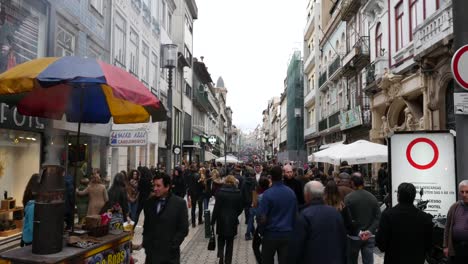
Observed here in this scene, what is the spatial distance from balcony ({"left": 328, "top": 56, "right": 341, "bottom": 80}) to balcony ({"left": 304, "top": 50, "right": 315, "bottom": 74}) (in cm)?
935

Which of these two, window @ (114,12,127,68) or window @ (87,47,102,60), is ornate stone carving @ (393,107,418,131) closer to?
window @ (114,12,127,68)

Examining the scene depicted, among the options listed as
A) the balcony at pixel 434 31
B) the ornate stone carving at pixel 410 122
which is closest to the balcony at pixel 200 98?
the ornate stone carving at pixel 410 122

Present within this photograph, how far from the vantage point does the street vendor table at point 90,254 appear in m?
4.32

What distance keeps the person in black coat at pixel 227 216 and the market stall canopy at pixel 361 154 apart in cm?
629

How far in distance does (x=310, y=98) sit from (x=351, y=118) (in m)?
18.2

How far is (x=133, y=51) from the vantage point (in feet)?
68.2

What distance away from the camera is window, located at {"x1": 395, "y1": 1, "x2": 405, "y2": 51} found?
762 inches

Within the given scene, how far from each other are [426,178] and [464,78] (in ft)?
10.2

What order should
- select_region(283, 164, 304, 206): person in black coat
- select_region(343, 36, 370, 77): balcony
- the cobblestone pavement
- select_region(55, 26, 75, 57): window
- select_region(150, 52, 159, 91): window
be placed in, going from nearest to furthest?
select_region(283, 164, 304, 206): person in black coat
the cobblestone pavement
select_region(55, 26, 75, 57): window
select_region(343, 36, 370, 77): balcony
select_region(150, 52, 159, 91): window

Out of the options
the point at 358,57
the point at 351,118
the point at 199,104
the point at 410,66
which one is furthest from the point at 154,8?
the point at 199,104

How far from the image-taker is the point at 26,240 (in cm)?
652

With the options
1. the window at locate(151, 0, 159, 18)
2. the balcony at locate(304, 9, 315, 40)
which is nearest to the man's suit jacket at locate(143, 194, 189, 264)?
the window at locate(151, 0, 159, 18)

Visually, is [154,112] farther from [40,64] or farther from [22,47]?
[22,47]

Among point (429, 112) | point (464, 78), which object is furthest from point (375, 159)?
point (464, 78)
